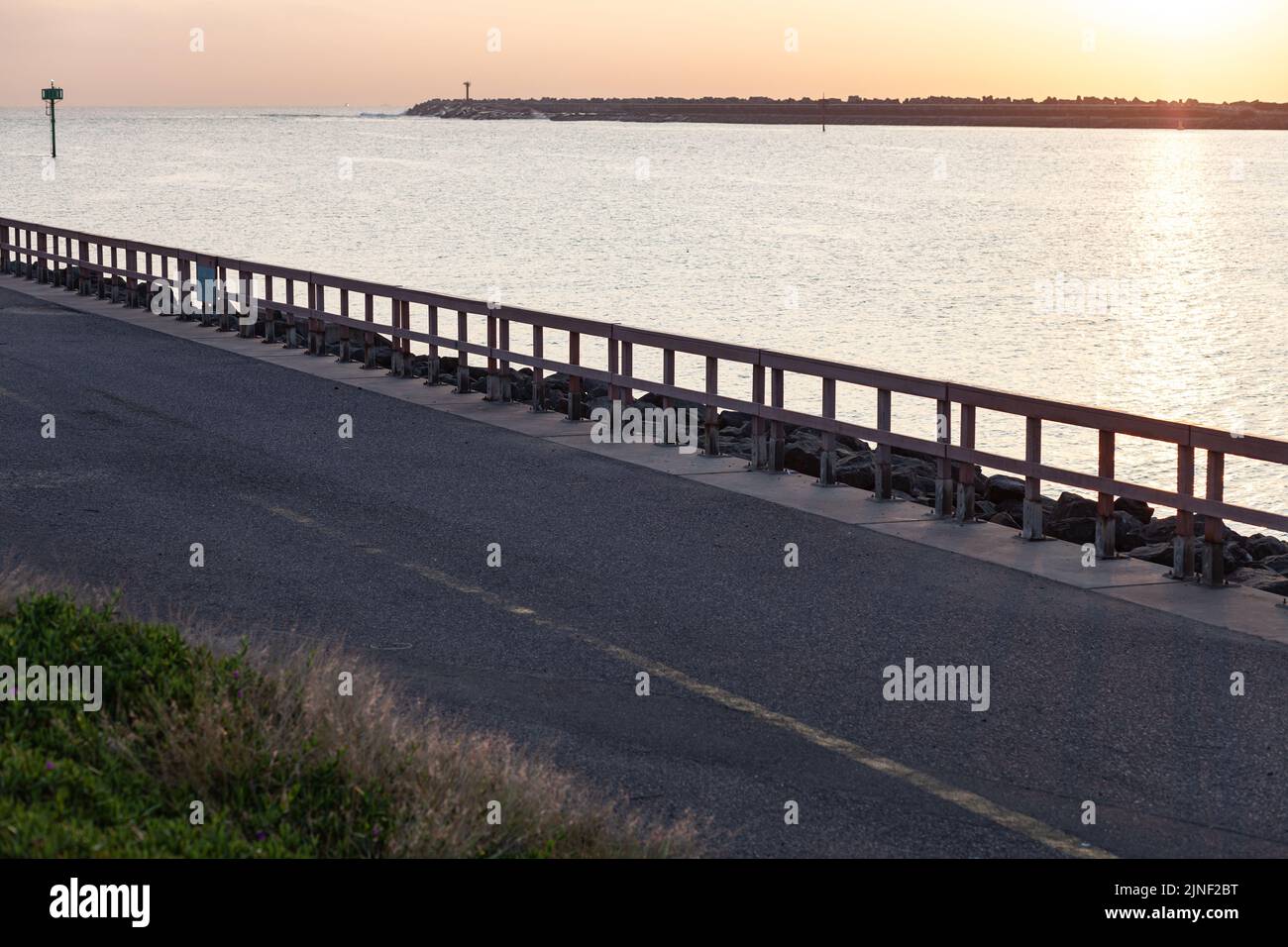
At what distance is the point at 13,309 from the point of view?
30.2 metres

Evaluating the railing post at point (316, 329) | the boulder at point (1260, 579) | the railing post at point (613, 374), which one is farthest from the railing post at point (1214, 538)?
the railing post at point (316, 329)

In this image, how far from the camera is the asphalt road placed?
7516mm

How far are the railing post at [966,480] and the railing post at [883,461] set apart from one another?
94cm

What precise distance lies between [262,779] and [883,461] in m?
9.12

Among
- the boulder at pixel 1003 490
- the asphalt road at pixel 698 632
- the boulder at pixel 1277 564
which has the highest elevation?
the asphalt road at pixel 698 632

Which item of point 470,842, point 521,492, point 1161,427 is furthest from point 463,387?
point 470,842

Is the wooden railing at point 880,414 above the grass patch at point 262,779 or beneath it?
above

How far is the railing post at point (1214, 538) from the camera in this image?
38.0 feet

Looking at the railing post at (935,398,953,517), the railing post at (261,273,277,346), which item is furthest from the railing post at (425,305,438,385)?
the railing post at (935,398,953,517)

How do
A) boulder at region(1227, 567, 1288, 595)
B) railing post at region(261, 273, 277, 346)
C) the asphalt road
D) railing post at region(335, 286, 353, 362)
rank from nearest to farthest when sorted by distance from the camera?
the asphalt road, boulder at region(1227, 567, 1288, 595), railing post at region(335, 286, 353, 362), railing post at region(261, 273, 277, 346)

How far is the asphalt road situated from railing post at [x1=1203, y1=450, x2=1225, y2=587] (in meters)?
0.96

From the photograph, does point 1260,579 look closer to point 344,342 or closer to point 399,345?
point 399,345

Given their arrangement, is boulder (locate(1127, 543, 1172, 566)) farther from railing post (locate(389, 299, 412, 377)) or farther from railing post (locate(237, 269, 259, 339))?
railing post (locate(237, 269, 259, 339))

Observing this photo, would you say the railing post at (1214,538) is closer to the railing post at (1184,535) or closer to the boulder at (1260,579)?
the railing post at (1184,535)
